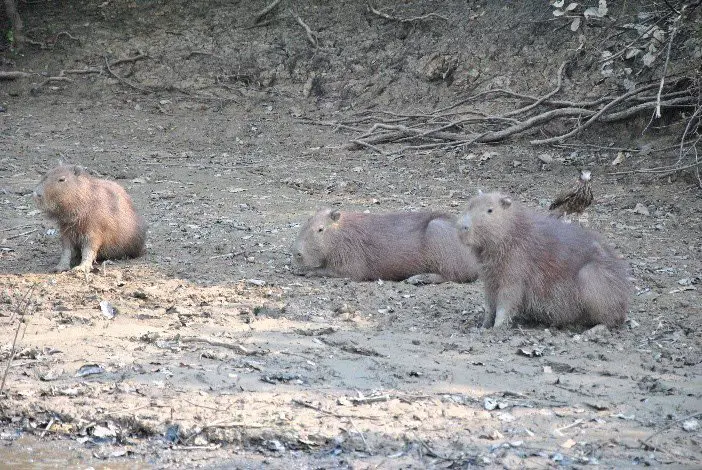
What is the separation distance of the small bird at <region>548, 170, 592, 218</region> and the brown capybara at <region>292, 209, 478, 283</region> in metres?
1.20

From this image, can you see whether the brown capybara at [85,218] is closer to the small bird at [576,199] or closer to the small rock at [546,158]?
the small bird at [576,199]

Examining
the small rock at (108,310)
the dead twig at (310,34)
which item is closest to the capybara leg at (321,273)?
the small rock at (108,310)

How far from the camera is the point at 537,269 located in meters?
6.62

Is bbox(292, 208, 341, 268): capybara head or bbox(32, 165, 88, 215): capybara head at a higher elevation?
bbox(32, 165, 88, 215): capybara head

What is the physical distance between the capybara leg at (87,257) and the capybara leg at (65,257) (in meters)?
0.09

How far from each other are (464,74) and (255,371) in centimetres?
795

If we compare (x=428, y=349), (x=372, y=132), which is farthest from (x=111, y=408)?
(x=372, y=132)

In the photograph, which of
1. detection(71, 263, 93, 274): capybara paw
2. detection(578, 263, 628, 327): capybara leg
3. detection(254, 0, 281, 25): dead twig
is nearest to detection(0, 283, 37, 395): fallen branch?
detection(71, 263, 93, 274): capybara paw

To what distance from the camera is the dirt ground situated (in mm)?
5129

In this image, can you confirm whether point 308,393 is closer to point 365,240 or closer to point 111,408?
point 111,408

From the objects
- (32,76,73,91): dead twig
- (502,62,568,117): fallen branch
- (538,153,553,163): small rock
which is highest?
(502,62,568,117): fallen branch

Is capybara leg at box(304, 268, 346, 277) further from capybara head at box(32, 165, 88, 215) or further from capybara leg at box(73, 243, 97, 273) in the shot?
capybara head at box(32, 165, 88, 215)

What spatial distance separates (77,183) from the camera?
8.09 metres

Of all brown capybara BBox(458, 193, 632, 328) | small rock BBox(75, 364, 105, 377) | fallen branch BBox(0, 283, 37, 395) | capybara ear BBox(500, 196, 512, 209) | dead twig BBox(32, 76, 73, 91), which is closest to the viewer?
fallen branch BBox(0, 283, 37, 395)
